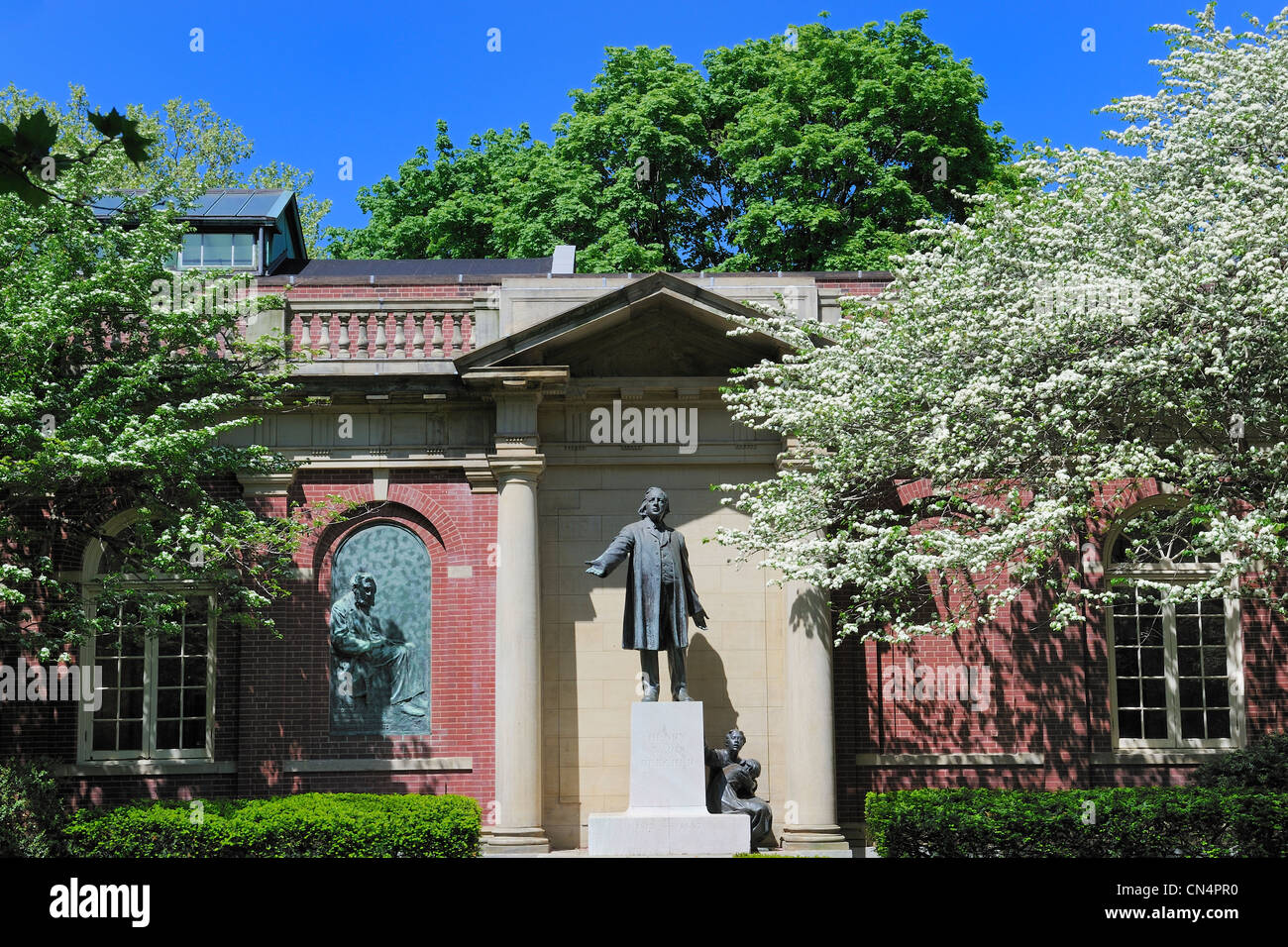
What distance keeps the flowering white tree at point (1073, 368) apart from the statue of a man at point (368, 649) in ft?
17.2

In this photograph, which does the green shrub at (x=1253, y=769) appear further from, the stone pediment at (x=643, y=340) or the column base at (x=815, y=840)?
the stone pediment at (x=643, y=340)

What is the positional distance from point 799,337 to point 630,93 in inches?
679

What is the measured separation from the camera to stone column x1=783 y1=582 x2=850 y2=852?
1942 centimetres

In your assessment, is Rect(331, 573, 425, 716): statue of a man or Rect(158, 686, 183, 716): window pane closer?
Rect(331, 573, 425, 716): statue of a man

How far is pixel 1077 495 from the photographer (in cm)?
1574

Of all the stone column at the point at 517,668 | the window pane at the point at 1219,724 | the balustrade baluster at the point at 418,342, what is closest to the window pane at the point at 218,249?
the balustrade baluster at the point at 418,342

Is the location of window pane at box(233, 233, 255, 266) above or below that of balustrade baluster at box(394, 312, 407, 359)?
above

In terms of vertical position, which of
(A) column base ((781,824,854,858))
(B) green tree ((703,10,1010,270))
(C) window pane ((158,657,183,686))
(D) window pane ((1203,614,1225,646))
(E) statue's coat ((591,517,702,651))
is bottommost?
(A) column base ((781,824,854,858))

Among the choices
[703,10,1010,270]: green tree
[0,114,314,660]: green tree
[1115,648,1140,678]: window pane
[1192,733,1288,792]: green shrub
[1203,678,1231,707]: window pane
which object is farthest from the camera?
[703,10,1010,270]: green tree

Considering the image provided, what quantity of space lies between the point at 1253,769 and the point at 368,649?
11632mm

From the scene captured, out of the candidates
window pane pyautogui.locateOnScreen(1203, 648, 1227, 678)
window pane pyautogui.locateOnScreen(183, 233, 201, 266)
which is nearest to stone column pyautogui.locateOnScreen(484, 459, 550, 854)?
window pane pyautogui.locateOnScreen(1203, 648, 1227, 678)

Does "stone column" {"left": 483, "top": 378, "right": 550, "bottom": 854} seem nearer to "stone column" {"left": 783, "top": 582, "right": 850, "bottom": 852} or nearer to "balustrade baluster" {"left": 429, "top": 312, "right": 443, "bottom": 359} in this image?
"balustrade baluster" {"left": 429, "top": 312, "right": 443, "bottom": 359}

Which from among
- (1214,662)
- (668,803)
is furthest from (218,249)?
(1214,662)

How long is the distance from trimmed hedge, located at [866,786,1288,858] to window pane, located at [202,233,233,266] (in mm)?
17603
